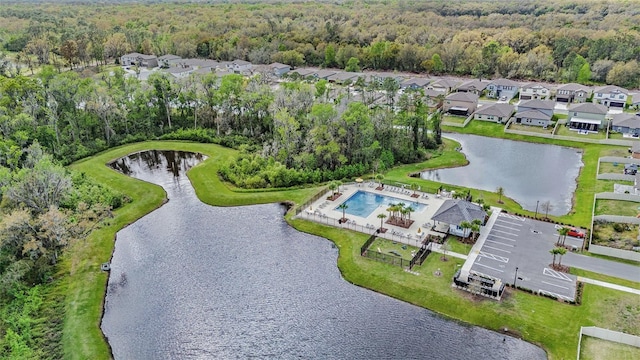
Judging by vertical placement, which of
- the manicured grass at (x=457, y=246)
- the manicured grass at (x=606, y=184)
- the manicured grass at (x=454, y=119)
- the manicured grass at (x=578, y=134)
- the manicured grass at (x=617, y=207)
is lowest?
the manicured grass at (x=457, y=246)

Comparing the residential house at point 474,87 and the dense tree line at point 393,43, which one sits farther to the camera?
the dense tree line at point 393,43

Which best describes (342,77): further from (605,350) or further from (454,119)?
(605,350)

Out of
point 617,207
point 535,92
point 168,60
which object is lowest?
point 617,207

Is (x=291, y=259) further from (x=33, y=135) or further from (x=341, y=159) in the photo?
(x=33, y=135)

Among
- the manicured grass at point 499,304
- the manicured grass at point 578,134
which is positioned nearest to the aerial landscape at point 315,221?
the manicured grass at point 499,304

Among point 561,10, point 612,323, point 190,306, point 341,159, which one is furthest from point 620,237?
point 561,10

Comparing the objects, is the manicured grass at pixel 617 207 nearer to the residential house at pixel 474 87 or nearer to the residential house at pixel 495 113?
the residential house at pixel 495 113

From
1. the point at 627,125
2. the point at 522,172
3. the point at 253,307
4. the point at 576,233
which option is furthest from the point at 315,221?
the point at 627,125
